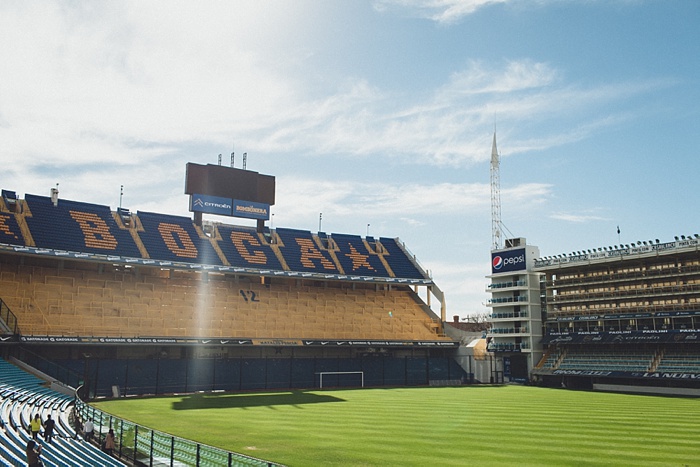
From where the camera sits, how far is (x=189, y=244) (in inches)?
2591

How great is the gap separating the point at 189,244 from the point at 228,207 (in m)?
7.45

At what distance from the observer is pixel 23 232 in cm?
5581

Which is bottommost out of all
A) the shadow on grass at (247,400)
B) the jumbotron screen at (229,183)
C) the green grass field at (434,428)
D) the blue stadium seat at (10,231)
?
the shadow on grass at (247,400)

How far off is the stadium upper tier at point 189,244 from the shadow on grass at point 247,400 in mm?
16816

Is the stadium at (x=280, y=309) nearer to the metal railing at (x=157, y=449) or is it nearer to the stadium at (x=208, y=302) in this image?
the stadium at (x=208, y=302)

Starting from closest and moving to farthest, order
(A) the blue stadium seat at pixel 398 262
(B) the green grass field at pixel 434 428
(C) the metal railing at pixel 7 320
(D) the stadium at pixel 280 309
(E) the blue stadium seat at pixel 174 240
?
(B) the green grass field at pixel 434 428, (C) the metal railing at pixel 7 320, (D) the stadium at pixel 280 309, (E) the blue stadium seat at pixel 174 240, (A) the blue stadium seat at pixel 398 262

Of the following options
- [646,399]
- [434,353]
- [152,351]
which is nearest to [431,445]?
[646,399]

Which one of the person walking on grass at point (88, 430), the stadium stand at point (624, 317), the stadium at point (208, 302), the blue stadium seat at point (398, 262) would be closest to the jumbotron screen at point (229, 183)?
the stadium at point (208, 302)

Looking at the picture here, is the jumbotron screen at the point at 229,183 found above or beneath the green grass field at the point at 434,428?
above

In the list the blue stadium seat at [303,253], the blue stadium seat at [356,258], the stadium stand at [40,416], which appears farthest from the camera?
the blue stadium seat at [356,258]

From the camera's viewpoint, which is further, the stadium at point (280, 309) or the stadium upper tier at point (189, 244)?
the stadium upper tier at point (189, 244)

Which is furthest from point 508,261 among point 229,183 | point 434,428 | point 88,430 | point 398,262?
point 88,430

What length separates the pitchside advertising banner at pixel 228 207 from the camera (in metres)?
69.7

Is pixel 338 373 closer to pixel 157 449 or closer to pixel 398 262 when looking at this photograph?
pixel 398 262
